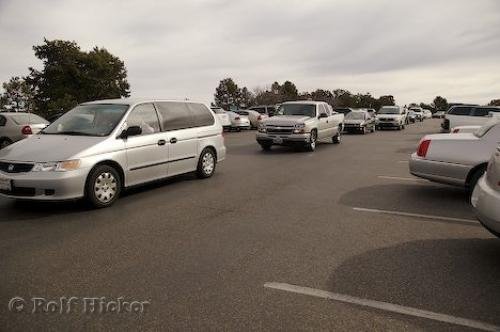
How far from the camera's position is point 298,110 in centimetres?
1531

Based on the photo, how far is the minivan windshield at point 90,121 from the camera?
6.87 m

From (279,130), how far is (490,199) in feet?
34.5

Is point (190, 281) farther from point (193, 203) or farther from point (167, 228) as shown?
point (193, 203)

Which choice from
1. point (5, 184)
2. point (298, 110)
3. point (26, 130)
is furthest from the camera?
point (298, 110)

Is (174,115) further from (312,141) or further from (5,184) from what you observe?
(312,141)

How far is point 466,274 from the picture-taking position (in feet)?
13.0

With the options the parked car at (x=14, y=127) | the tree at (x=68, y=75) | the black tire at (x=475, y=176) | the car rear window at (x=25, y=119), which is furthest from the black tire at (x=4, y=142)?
the tree at (x=68, y=75)

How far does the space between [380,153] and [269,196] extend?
27.4 ft

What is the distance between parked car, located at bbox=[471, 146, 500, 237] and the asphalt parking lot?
481mm

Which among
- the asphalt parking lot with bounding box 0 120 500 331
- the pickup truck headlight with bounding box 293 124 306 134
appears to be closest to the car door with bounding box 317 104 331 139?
the pickup truck headlight with bounding box 293 124 306 134

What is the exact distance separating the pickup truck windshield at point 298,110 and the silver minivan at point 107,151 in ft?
22.2

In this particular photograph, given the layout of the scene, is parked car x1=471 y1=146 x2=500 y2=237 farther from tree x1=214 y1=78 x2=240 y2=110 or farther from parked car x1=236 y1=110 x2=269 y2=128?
tree x1=214 y1=78 x2=240 y2=110

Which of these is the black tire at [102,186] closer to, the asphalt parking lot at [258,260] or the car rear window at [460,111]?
the asphalt parking lot at [258,260]

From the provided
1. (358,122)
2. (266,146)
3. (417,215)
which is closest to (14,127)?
(266,146)
